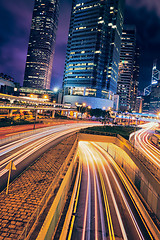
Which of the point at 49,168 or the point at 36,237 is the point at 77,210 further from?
the point at 36,237

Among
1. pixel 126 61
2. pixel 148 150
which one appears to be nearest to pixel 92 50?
pixel 126 61

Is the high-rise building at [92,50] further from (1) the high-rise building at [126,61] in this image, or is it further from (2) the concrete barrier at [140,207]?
(2) the concrete barrier at [140,207]

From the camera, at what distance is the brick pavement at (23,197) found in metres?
6.94

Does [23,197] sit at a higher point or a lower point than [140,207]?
higher

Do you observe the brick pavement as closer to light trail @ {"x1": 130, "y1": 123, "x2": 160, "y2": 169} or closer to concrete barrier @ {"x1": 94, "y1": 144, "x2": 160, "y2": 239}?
concrete barrier @ {"x1": 94, "y1": 144, "x2": 160, "y2": 239}

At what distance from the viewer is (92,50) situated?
113688 mm

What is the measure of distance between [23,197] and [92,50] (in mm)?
125181

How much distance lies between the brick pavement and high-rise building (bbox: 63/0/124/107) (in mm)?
103052

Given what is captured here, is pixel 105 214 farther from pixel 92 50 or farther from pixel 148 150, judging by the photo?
pixel 92 50

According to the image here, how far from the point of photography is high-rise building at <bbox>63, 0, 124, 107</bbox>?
113250 millimetres

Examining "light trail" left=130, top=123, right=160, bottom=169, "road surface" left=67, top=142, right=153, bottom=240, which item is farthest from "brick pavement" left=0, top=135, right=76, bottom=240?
"light trail" left=130, top=123, right=160, bottom=169

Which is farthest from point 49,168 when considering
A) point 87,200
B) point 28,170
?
point 87,200

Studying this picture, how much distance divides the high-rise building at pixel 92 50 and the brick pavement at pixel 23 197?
103052 mm

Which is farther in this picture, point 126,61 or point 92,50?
point 126,61
